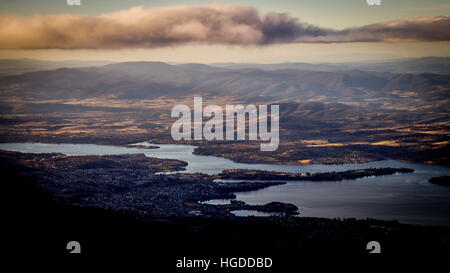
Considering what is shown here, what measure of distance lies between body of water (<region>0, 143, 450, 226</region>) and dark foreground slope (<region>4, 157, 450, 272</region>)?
3914mm

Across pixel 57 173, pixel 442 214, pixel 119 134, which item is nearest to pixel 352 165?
pixel 442 214

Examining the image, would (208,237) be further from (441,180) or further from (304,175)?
(441,180)

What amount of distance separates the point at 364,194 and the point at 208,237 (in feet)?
74.2

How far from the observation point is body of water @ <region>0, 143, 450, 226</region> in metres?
57.4

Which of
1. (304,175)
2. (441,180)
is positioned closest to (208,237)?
(304,175)

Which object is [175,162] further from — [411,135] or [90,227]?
[411,135]

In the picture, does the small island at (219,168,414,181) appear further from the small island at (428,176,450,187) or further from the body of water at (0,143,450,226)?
the small island at (428,176,450,187)

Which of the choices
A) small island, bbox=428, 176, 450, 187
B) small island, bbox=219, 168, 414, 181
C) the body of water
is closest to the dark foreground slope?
the body of water

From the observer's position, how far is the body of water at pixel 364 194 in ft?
188

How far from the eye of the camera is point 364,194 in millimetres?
66000

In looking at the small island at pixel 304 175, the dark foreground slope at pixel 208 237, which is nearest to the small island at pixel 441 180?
the small island at pixel 304 175
